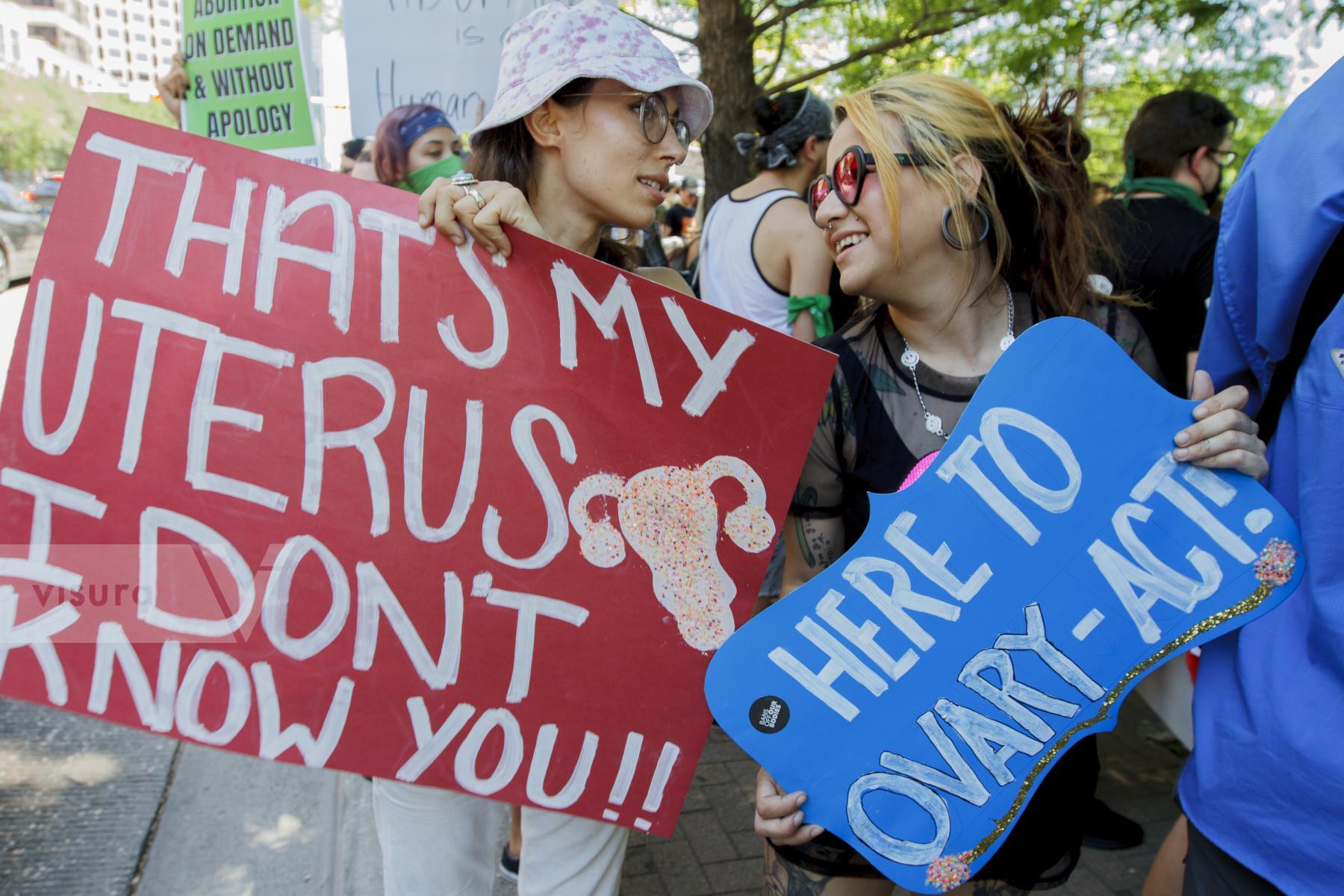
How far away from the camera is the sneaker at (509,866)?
115 inches

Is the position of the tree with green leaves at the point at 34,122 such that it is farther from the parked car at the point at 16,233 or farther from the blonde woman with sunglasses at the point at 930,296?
the blonde woman with sunglasses at the point at 930,296

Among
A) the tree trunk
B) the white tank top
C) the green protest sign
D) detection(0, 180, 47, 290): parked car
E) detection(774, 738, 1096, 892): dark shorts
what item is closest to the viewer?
detection(774, 738, 1096, 892): dark shorts

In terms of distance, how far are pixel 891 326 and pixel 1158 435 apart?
0.49 m

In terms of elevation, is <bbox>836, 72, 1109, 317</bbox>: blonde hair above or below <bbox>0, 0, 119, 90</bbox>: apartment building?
above

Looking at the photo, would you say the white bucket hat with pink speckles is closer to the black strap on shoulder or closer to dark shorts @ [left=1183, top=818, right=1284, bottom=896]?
the black strap on shoulder

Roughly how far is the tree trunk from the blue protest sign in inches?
188

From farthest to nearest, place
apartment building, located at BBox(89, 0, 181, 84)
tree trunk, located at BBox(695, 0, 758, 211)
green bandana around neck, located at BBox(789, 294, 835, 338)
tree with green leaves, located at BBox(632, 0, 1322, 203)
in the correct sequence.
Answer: apartment building, located at BBox(89, 0, 181, 84) → tree trunk, located at BBox(695, 0, 758, 211) → tree with green leaves, located at BBox(632, 0, 1322, 203) → green bandana around neck, located at BBox(789, 294, 835, 338)

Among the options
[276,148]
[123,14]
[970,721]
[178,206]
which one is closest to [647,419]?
[970,721]

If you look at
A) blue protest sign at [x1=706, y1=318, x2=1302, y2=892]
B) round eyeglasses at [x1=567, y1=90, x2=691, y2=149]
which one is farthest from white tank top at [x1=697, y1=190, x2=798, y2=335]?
blue protest sign at [x1=706, y1=318, x2=1302, y2=892]

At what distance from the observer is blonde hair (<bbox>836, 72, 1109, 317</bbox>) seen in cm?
158

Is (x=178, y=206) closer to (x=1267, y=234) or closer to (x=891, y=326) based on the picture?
(x=891, y=326)

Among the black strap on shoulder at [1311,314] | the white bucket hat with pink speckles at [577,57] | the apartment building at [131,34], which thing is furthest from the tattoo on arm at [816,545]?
the apartment building at [131,34]

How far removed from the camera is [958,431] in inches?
55.1

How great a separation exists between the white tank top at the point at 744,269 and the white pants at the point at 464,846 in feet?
6.76
